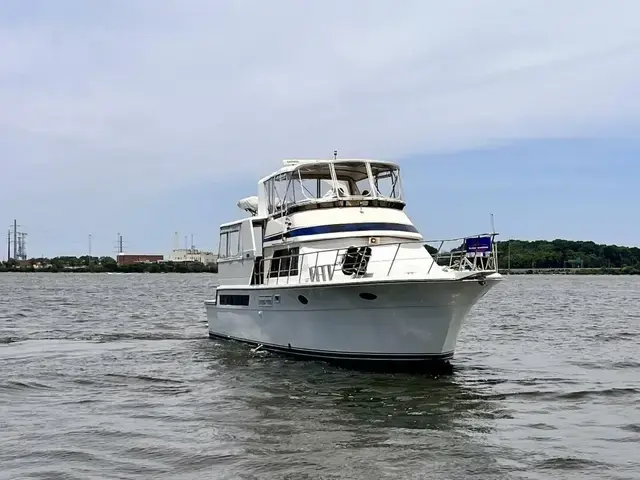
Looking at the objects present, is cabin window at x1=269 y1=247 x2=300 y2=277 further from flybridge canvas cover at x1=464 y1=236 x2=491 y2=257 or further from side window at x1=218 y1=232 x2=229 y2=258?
flybridge canvas cover at x1=464 y1=236 x2=491 y2=257

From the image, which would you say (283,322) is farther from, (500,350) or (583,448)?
(583,448)

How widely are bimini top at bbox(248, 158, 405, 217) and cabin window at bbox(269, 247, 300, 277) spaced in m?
1.06

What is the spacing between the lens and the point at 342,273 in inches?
685

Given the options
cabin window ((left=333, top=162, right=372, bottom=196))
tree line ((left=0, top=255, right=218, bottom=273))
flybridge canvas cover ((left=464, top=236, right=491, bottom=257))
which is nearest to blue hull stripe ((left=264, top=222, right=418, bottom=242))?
cabin window ((left=333, top=162, right=372, bottom=196))

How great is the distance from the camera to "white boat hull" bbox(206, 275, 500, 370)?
52.7 feet

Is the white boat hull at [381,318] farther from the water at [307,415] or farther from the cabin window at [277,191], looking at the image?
the cabin window at [277,191]

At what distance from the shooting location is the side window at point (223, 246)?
77.9 feet

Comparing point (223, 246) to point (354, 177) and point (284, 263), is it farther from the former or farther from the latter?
point (354, 177)

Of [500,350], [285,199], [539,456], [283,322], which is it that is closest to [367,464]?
[539,456]

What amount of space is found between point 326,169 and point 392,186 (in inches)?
72.0

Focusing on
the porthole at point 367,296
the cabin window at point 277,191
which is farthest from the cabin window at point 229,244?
the porthole at point 367,296

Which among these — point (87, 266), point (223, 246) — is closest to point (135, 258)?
point (87, 266)

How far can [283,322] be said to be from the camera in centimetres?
1919

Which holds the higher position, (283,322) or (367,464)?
(283,322)
